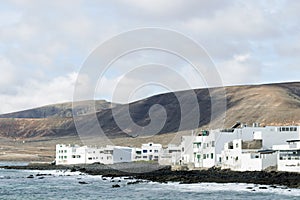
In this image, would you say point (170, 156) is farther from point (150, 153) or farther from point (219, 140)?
point (219, 140)

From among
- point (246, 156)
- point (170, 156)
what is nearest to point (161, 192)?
point (246, 156)

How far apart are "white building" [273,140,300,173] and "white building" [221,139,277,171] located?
1.79 meters

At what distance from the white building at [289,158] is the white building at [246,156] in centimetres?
179

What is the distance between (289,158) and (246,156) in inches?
386

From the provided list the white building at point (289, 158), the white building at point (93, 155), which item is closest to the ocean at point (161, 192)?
the white building at point (289, 158)

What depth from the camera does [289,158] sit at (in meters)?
67.0

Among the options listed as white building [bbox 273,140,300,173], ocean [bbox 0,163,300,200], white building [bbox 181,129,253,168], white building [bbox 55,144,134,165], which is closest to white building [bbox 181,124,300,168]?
white building [bbox 181,129,253,168]

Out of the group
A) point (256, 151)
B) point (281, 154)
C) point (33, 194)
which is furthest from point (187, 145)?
point (33, 194)

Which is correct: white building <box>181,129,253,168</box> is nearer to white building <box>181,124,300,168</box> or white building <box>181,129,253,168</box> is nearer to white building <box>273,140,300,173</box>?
white building <box>181,124,300,168</box>

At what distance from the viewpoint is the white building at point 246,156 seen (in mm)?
71537

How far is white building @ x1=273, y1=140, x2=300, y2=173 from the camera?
216 feet

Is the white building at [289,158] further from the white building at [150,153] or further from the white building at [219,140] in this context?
the white building at [150,153]

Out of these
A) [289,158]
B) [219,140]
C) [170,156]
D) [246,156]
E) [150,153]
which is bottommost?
[170,156]

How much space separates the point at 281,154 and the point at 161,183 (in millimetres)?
14946
